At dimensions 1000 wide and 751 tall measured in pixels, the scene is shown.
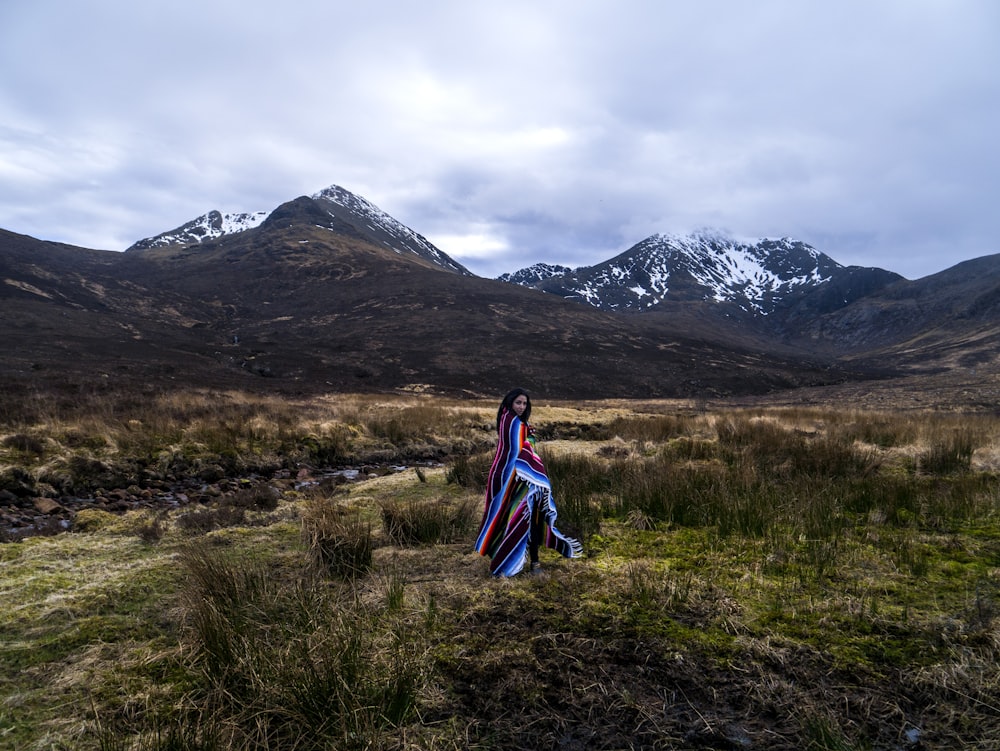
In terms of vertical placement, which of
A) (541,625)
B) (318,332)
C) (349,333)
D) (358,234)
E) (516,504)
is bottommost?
(541,625)

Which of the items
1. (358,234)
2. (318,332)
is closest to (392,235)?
(358,234)

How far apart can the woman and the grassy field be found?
0.78 feet

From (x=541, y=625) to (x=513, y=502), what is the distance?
1.12 meters

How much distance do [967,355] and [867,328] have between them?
7590 cm

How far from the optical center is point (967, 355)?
249 feet

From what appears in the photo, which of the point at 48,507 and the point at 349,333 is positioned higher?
the point at 349,333

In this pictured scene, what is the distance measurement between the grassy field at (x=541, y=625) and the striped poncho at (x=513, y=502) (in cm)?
24

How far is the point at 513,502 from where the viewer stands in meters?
4.54

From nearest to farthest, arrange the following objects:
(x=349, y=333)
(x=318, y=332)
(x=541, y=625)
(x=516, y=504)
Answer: (x=541, y=625)
(x=516, y=504)
(x=349, y=333)
(x=318, y=332)

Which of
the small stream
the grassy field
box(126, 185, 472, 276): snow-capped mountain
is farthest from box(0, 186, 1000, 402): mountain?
the grassy field

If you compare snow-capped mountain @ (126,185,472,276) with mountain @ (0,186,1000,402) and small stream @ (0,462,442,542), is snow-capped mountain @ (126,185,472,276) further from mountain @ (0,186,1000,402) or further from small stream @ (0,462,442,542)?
small stream @ (0,462,442,542)

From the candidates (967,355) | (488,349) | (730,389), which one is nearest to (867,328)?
(967,355)

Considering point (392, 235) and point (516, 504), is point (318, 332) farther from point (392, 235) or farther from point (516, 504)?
point (392, 235)

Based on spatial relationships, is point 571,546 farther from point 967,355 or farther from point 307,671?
point 967,355
